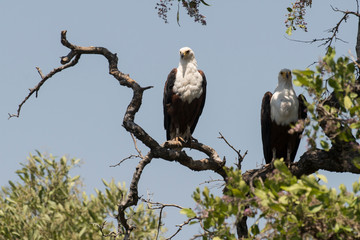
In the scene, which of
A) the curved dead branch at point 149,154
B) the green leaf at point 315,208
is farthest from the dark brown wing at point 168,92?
the green leaf at point 315,208

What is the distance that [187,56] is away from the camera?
8648mm

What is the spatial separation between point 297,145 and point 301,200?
388cm

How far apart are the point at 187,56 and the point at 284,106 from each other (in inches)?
63.0

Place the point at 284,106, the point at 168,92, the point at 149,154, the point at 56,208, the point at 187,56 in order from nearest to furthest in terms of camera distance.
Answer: the point at 149,154
the point at 284,106
the point at 168,92
the point at 187,56
the point at 56,208

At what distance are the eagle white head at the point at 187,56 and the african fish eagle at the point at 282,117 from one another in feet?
→ 3.94

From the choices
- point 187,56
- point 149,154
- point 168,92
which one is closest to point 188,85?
point 168,92

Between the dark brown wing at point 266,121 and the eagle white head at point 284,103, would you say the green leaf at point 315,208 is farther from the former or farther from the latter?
the dark brown wing at point 266,121

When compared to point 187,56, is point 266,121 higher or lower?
lower

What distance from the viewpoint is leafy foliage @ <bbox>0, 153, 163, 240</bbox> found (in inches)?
449

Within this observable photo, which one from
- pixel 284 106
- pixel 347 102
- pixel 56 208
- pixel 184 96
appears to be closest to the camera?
pixel 347 102

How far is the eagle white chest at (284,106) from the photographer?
7707mm

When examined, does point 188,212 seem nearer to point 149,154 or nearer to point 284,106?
point 149,154

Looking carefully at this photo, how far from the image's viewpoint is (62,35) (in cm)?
680

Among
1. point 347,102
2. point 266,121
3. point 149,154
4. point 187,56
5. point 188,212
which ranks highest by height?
point 187,56
